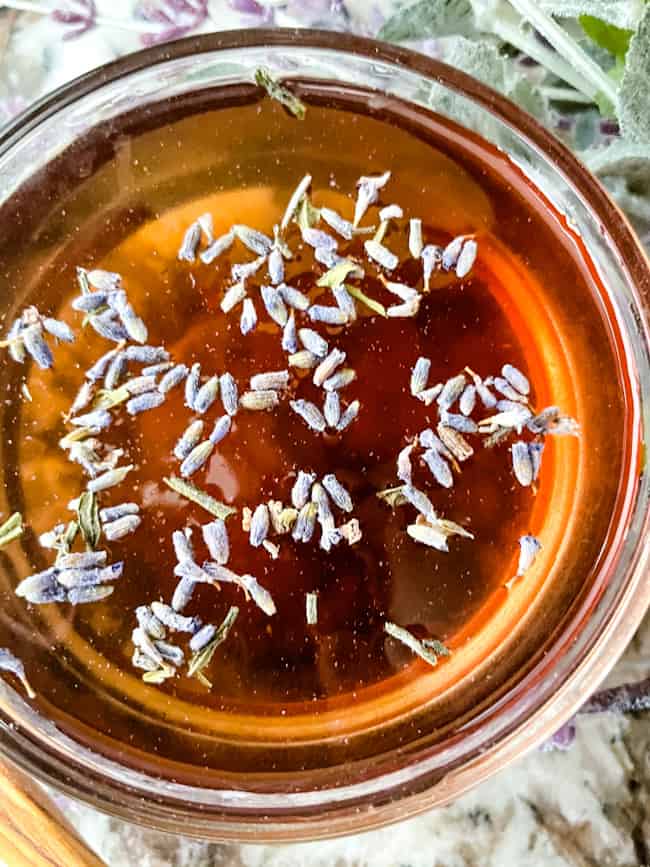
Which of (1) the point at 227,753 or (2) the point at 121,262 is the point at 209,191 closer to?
(2) the point at 121,262

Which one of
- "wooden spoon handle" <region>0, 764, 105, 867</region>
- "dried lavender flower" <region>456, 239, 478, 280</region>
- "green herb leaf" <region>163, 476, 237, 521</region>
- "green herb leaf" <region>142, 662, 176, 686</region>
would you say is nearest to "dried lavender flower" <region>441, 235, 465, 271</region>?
"dried lavender flower" <region>456, 239, 478, 280</region>

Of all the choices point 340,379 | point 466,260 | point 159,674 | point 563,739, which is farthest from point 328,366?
point 563,739

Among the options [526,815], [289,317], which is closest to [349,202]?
[289,317]

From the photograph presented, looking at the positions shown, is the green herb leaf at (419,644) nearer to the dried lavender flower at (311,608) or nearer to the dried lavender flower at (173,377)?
the dried lavender flower at (311,608)

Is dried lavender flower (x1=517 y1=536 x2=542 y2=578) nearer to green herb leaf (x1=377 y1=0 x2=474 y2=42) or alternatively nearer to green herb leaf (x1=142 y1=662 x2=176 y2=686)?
green herb leaf (x1=142 y1=662 x2=176 y2=686)

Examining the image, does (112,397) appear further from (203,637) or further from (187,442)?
(203,637)

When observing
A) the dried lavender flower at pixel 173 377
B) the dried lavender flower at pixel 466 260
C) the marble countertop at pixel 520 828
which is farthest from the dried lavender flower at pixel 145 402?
the marble countertop at pixel 520 828
